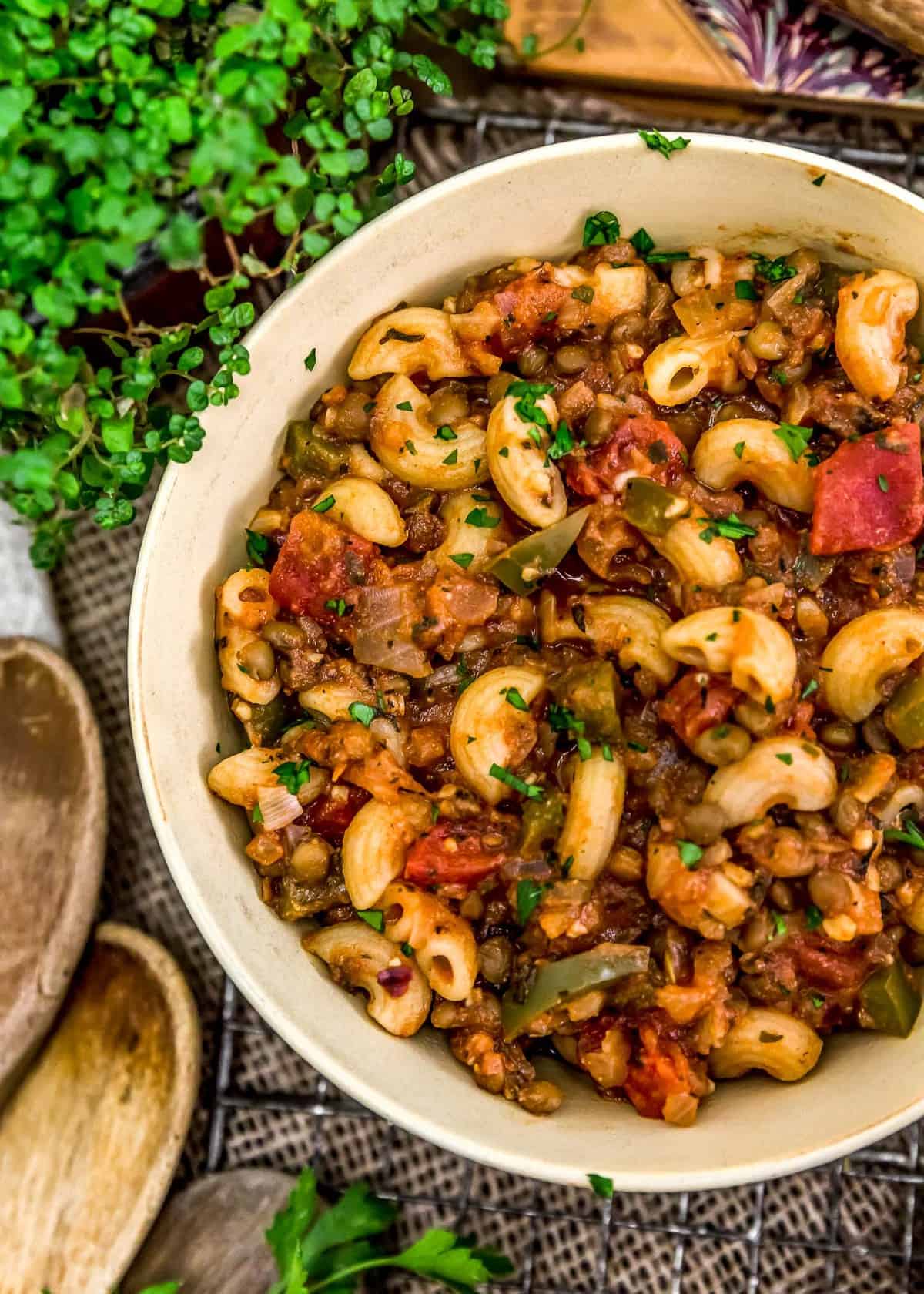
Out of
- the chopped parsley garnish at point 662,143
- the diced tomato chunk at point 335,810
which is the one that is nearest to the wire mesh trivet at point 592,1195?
the chopped parsley garnish at point 662,143

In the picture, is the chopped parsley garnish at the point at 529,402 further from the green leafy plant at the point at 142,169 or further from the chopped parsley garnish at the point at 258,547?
the chopped parsley garnish at the point at 258,547

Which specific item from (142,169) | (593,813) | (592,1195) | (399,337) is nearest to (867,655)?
(593,813)

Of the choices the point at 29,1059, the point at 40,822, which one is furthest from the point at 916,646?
the point at 29,1059

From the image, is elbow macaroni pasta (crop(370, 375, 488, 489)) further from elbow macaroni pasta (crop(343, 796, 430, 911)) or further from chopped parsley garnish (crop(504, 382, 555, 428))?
elbow macaroni pasta (crop(343, 796, 430, 911))

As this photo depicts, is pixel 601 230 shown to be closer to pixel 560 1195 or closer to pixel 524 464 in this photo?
pixel 524 464

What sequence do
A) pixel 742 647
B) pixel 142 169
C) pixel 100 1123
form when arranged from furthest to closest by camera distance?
pixel 100 1123 < pixel 742 647 < pixel 142 169

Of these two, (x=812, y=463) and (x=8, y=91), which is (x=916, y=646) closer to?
(x=812, y=463)

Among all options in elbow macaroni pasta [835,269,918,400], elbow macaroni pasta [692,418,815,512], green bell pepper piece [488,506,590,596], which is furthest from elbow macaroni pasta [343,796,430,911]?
elbow macaroni pasta [835,269,918,400]
